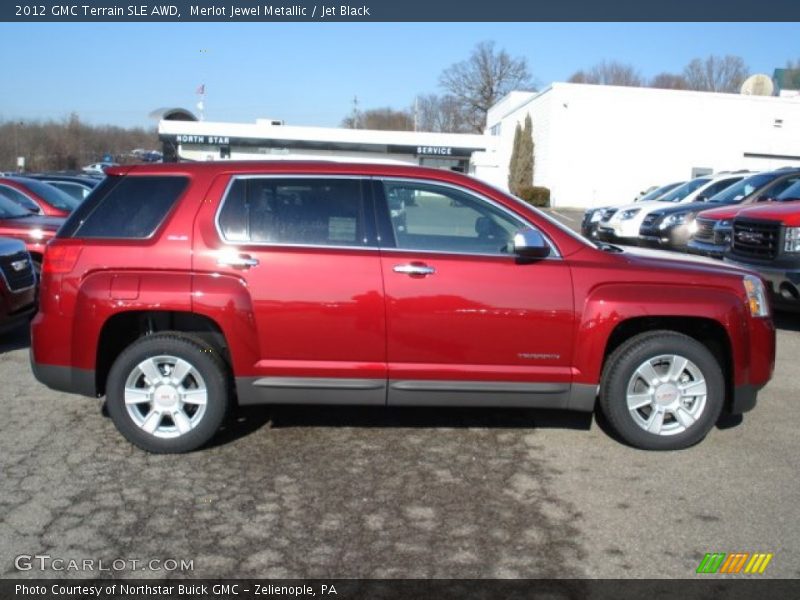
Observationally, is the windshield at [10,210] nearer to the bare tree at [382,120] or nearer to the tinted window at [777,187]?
the tinted window at [777,187]

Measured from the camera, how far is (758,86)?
37500 mm

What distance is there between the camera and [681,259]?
4.99 meters

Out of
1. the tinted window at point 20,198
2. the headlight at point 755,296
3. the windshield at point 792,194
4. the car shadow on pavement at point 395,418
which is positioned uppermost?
the windshield at point 792,194

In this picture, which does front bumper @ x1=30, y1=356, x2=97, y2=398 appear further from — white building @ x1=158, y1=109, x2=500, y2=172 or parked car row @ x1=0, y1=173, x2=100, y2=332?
white building @ x1=158, y1=109, x2=500, y2=172

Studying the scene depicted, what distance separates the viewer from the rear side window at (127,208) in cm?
465

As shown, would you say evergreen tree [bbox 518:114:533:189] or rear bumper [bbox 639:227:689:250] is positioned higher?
evergreen tree [bbox 518:114:533:189]

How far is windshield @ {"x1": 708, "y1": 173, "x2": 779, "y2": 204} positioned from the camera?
12898mm

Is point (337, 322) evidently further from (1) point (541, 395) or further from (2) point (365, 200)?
(1) point (541, 395)

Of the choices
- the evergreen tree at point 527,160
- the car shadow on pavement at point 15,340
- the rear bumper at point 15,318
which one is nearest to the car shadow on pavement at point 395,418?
the rear bumper at point 15,318

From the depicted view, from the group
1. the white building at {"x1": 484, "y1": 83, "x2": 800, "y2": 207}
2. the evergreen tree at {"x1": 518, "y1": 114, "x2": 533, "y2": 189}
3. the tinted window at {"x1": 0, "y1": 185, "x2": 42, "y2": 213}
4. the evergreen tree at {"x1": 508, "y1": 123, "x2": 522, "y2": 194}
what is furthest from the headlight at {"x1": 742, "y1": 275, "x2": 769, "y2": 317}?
the evergreen tree at {"x1": 508, "y1": 123, "x2": 522, "y2": 194}

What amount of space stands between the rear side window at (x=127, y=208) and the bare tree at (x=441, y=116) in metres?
75.1

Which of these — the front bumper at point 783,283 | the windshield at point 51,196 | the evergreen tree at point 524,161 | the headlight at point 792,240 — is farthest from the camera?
the evergreen tree at point 524,161

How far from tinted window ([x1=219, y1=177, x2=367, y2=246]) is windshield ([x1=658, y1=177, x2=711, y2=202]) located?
542 inches

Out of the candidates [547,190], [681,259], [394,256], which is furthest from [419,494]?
[547,190]
